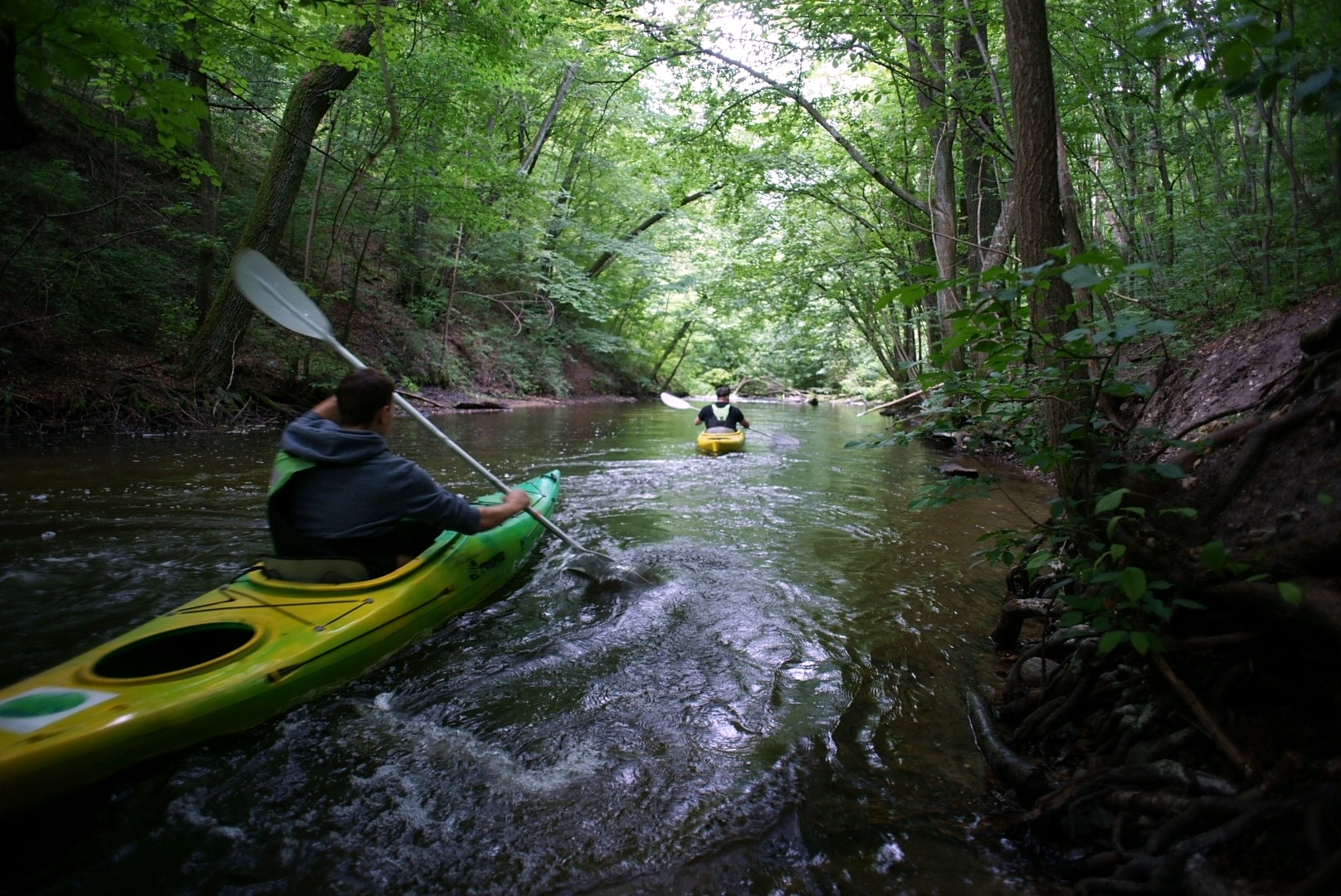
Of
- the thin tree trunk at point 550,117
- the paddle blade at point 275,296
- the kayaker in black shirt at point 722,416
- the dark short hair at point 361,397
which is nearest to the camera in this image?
the dark short hair at point 361,397

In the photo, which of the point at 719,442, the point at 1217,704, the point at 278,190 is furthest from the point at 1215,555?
the point at 278,190

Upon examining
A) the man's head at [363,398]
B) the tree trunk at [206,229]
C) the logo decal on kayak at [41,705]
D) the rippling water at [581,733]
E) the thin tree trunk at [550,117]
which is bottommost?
the rippling water at [581,733]

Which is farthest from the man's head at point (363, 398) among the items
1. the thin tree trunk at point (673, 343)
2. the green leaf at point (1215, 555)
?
the thin tree trunk at point (673, 343)

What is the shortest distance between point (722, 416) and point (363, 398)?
7118 millimetres

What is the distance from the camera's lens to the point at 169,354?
8.90 meters

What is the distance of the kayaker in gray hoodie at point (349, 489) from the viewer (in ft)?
9.07

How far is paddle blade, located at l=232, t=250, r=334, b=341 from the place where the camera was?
156 inches

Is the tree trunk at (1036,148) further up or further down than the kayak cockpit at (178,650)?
further up

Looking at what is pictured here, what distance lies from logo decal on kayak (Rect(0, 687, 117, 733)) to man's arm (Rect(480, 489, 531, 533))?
151cm

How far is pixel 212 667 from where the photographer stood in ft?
7.13

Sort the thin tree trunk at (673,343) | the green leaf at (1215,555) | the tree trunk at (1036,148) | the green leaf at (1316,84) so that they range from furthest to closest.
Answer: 1. the thin tree trunk at (673,343)
2. the tree trunk at (1036,148)
3. the green leaf at (1215,555)
4. the green leaf at (1316,84)

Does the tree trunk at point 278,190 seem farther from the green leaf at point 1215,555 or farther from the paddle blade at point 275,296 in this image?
the green leaf at point 1215,555

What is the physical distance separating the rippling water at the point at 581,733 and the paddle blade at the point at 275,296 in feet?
5.01

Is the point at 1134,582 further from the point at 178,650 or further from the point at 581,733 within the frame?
the point at 178,650
